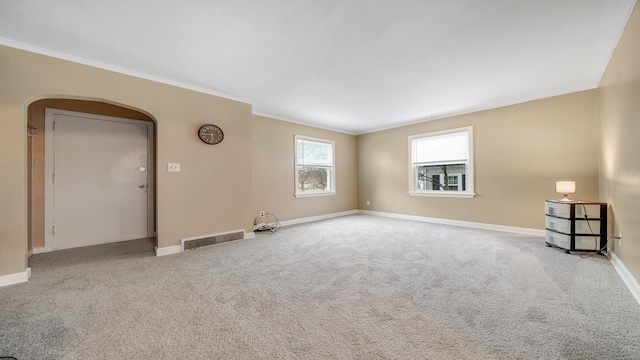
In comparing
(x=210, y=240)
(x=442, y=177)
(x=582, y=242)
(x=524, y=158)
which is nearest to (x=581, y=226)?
(x=582, y=242)

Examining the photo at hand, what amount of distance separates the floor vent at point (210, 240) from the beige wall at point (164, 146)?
10 cm

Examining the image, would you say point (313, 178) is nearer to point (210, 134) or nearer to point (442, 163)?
point (210, 134)

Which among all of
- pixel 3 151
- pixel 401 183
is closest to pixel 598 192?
pixel 401 183

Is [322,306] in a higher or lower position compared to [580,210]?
lower

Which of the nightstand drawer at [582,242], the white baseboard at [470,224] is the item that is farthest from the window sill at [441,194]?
the nightstand drawer at [582,242]

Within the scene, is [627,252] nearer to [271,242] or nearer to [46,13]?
[271,242]

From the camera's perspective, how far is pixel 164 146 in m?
3.33

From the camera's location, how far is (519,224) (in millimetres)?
4297

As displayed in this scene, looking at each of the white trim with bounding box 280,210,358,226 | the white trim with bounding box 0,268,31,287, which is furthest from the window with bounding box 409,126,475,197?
the white trim with bounding box 0,268,31,287

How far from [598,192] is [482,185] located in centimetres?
151

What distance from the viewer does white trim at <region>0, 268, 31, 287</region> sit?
234 cm

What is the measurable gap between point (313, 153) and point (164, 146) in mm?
3398

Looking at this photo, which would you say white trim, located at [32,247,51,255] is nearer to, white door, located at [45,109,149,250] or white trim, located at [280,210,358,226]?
white door, located at [45,109,149,250]

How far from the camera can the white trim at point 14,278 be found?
92.0 inches
